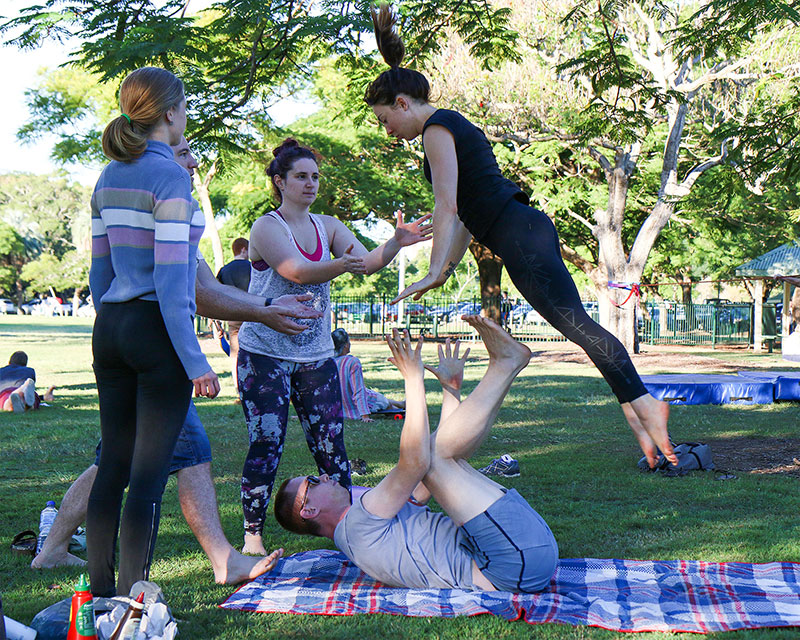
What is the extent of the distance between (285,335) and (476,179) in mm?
1343

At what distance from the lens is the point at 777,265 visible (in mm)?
26047

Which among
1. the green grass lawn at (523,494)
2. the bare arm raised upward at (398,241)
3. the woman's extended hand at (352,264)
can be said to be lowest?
→ the green grass lawn at (523,494)

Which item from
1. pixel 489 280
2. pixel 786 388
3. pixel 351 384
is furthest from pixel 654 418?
pixel 489 280

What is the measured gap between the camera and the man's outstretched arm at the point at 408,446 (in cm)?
368

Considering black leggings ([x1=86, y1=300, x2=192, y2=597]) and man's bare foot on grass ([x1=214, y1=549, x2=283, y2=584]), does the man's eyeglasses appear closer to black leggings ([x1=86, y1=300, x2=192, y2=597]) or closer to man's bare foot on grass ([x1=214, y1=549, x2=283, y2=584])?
man's bare foot on grass ([x1=214, y1=549, x2=283, y2=584])

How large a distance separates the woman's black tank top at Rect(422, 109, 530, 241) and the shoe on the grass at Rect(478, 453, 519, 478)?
10.7ft

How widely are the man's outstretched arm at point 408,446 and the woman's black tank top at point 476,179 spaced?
26.3 inches

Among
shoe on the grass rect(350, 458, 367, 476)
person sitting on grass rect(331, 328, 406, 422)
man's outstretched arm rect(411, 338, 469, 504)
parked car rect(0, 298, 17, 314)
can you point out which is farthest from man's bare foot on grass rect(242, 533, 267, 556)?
parked car rect(0, 298, 17, 314)

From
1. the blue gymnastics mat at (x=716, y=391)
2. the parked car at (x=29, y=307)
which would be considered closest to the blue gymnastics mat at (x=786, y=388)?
the blue gymnastics mat at (x=716, y=391)

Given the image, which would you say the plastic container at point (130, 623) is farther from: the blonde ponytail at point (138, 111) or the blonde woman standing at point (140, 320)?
the blonde ponytail at point (138, 111)

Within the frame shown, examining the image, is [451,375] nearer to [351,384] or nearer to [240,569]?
[240,569]

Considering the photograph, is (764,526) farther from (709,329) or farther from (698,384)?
(709,329)

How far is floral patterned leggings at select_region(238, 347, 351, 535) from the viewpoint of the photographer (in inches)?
176

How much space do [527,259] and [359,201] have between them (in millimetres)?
23632
